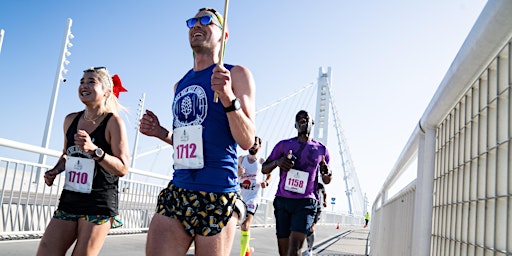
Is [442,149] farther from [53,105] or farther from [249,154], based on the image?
[53,105]

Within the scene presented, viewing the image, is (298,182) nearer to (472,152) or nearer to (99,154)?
(99,154)

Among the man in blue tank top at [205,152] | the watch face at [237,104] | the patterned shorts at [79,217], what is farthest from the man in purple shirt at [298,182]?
the watch face at [237,104]

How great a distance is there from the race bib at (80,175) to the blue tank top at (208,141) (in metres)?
0.76

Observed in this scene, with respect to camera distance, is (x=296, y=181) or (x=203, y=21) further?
(x=296, y=181)

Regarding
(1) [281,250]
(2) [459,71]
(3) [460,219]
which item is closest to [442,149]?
(3) [460,219]

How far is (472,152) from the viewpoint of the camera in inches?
53.7

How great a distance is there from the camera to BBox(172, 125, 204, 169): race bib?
7.85 feet

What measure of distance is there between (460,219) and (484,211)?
245mm

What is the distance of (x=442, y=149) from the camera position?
1.82 m

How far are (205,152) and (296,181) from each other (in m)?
2.57

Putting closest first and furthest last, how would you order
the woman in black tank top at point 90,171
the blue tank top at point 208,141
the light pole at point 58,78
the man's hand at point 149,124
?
the blue tank top at point 208,141, the man's hand at point 149,124, the woman in black tank top at point 90,171, the light pole at point 58,78

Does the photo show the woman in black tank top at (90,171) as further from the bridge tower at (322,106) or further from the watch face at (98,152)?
the bridge tower at (322,106)

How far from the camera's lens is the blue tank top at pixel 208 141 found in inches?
93.0

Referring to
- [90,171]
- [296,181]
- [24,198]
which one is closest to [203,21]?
[90,171]
